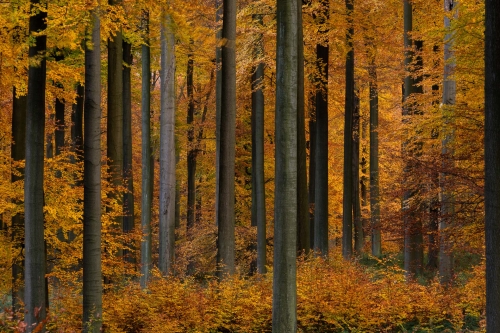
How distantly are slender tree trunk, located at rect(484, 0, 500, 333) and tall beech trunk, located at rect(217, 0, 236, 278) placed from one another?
6626 millimetres

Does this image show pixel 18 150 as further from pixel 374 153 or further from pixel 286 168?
pixel 374 153

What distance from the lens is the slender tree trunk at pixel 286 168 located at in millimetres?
8188

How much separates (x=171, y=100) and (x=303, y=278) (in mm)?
7496

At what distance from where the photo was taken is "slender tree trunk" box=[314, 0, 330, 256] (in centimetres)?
1588

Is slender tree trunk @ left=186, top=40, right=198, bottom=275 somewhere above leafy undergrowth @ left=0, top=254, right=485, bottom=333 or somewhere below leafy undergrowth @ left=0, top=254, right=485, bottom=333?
above

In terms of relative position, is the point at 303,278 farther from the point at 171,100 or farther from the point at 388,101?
the point at 388,101

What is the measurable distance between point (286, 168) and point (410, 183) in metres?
5.95

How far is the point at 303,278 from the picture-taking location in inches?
476

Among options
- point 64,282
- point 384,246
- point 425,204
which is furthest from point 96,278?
point 384,246

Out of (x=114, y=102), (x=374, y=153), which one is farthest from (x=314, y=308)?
(x=374, y=153)

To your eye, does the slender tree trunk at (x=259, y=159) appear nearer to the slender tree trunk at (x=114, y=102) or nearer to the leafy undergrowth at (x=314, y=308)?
the slender tree trunk at (x=114, y=102)

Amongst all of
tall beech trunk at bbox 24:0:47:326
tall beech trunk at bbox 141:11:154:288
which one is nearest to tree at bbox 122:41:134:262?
tall beech trunk at bbox 141:11:154:288

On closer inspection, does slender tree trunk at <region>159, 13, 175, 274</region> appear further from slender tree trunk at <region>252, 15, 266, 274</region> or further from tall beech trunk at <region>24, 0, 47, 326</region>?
tall beech trunk at <region>24, 0, 47, 326</region>

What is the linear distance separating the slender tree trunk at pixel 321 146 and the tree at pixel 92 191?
289 inches
